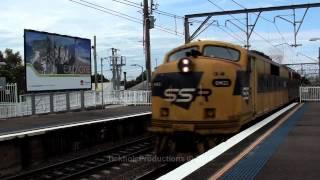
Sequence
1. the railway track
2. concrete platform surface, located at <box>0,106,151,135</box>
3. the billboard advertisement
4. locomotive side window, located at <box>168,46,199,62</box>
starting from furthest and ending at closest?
the billboard advertisement → concrete platform surface, located at <box>0,106,151,135</box> → locomotive side window, located at <box>168,46,199,62</box> → the railway track

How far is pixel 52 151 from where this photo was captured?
17.2 m

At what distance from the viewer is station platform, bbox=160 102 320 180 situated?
25.6 ft

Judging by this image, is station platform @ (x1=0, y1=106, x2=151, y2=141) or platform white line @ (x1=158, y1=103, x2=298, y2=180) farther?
station platform @ (x1=0, y1=106, x2=151, y2=141)

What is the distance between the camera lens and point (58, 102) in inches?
1198

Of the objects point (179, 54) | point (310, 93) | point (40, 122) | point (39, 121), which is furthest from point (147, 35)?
point (179, 54)

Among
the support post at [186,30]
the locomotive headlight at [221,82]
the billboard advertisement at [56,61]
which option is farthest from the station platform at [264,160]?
the support post at [186,30]

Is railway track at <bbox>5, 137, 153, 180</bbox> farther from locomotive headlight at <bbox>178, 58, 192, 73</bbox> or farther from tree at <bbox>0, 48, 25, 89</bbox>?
tree at <bbox>0, 48, 25, 89</bbox>

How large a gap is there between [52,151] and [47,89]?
39.7 ft

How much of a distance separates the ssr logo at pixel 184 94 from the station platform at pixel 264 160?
149 centimetres

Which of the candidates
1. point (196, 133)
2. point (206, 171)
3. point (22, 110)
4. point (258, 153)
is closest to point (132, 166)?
point (196, 133)

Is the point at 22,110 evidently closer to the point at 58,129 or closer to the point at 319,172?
the point at 58,129

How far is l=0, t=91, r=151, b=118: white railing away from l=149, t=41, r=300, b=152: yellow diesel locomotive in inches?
582

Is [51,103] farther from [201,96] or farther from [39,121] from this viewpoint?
[201,96]

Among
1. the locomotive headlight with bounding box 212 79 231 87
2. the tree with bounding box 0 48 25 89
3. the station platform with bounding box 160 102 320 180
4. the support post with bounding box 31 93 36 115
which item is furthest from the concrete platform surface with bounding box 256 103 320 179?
the tree with bounding box 0 48 25 89
